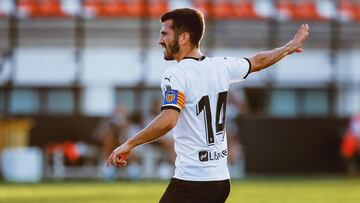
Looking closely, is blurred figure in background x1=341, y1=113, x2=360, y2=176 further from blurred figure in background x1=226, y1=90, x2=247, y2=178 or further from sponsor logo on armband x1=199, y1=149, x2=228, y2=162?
sponsor logo on armband x1=199, y1=149, x2=228, y2=162

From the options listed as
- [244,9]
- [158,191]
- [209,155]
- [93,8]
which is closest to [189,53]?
[209,155]

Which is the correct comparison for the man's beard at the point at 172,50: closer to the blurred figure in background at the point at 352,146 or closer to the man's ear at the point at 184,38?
the man's ear at the point at 184,38


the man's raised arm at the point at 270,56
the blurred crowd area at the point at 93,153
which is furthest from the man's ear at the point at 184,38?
the blurred crowd area at the point at 93,153

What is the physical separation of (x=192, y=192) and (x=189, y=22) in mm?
1156

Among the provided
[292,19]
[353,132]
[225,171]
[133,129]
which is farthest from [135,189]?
[225,171]

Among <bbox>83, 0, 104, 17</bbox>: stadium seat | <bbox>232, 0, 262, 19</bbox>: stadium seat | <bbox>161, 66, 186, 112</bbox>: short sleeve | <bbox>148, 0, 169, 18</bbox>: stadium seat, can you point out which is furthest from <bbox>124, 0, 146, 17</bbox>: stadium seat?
<bbox>161, 66, 186, 112</bbox>: short sleeve

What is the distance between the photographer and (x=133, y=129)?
27.3m

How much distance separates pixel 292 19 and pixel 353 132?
169 inches

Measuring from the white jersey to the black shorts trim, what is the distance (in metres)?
0.04

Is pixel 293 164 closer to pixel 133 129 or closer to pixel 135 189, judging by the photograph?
pixel 133 129

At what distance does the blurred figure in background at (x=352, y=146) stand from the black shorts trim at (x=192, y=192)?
798 inches

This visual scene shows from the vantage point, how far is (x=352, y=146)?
2755 cm

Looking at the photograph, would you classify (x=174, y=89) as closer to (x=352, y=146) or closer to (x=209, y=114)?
(x=209, y=114)

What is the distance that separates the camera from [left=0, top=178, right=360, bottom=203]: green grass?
17.2 meters
